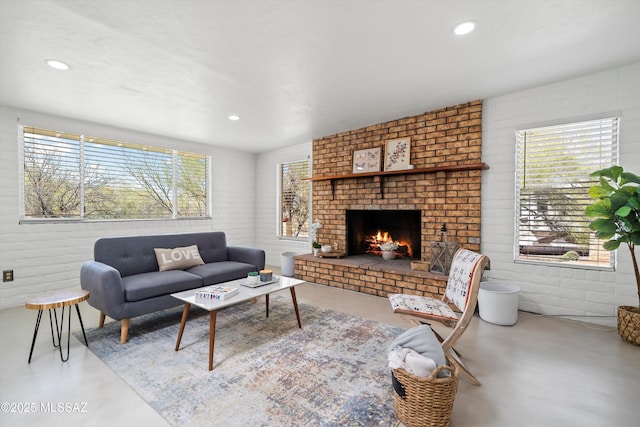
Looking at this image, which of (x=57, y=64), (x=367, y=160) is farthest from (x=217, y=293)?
(x=367, y=160)

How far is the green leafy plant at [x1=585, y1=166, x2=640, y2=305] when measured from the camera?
236cm

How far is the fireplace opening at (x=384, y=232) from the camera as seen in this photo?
14.9 feet

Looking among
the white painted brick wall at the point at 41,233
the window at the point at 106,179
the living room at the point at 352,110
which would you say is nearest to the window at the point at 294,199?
the living room at the point at 352,110

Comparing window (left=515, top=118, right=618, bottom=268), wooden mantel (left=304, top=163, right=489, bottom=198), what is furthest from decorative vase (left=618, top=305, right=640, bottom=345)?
wooden mantel (left=304, top=163, right=489, bottom=198)

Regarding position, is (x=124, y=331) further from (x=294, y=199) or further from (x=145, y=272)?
(x=294, y=199)

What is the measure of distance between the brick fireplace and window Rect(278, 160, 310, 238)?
624 millimetres

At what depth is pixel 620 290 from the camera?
2791 millimetres

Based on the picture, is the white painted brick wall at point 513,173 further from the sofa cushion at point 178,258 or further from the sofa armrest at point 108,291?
the sofa armrest at point 108,291

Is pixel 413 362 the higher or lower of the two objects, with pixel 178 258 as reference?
lower

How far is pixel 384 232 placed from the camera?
489 cm

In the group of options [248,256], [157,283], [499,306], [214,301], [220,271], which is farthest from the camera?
[248,256]

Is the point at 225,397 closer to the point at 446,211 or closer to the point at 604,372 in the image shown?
the point at 604,372

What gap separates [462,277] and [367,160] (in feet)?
8.50

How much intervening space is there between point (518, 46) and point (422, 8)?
1.01m
